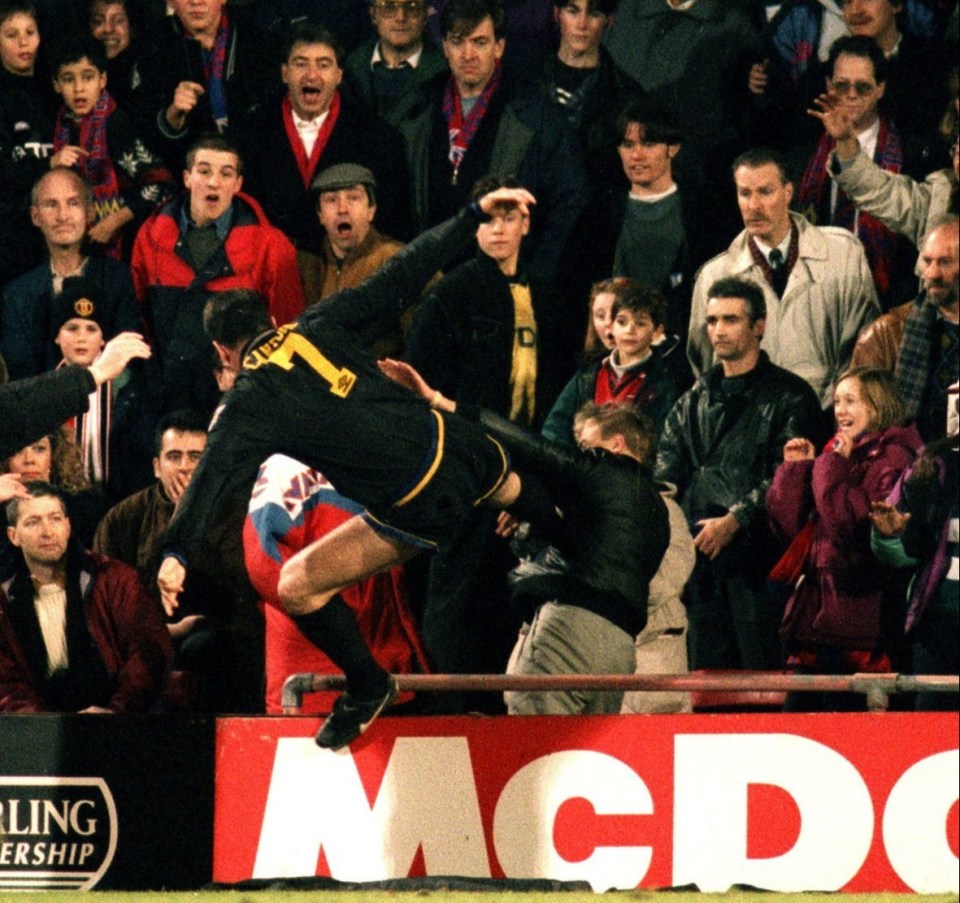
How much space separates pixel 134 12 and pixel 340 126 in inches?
58.5

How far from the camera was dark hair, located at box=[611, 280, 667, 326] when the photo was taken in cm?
704

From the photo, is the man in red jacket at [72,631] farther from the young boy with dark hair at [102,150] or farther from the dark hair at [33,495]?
the young boy with dark hair at [102,150]

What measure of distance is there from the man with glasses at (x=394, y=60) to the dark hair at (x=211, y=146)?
65 cm

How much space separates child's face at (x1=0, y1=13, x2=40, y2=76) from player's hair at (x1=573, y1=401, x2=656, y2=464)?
11.0 feet

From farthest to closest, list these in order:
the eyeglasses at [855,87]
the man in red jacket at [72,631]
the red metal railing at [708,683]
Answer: the eyeglasses at [855,87], the man in red jacket at [72,631], the red metal railing at [708,683]

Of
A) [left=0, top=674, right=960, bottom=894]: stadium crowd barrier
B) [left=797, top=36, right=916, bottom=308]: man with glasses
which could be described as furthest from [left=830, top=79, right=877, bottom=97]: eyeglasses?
[left=0, top=674, right=960, bottom=894]: stadium crowd barrier

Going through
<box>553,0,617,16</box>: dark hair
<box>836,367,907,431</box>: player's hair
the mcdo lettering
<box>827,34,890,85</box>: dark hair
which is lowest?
the mcdo lettering

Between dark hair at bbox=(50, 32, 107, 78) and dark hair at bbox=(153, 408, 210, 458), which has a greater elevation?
dark hair at bbox=(50, 32, 107, 78)

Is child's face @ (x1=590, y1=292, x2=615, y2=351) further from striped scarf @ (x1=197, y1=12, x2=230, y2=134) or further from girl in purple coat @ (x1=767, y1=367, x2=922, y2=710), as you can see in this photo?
striped scarf @ (x1=197, y1=12, x2=230, y2=134)

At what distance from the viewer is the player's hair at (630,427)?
6.37 m

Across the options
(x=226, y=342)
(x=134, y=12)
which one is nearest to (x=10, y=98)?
(x=134, y=12)

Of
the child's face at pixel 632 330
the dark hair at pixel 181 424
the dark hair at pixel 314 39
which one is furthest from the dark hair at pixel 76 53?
the child's face at pixel 632 330

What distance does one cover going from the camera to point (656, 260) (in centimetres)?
741

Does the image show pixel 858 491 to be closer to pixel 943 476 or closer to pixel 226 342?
pixel 943 476
